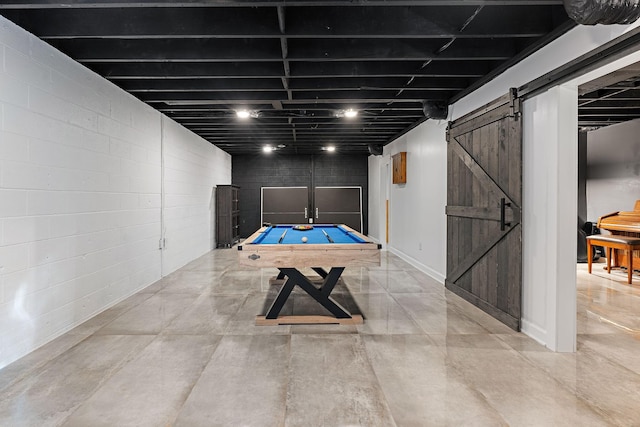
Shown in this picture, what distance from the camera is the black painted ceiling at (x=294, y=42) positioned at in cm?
278

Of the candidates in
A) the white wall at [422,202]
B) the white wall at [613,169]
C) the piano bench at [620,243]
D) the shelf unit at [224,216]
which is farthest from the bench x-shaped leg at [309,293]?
the white wall at [613,169]

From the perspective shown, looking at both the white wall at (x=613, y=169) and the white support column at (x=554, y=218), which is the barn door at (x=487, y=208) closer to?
the white support column at (x=554, y=218)

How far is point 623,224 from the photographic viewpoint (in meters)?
5.66

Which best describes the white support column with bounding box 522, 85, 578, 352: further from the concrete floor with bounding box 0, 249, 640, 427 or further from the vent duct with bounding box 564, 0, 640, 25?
the vent duct with bounding box 564, 0, 640, 25

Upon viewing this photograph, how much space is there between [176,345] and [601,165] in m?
7.77

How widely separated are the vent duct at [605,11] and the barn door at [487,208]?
3.92 feet

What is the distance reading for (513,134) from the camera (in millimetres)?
3297

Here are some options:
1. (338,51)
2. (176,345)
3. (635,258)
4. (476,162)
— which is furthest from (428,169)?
(176,345)

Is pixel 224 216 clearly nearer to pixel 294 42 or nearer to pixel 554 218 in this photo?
pixel 294 42

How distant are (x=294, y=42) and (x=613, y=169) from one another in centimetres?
646

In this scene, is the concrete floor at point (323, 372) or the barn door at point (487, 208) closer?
the concrete floor at point (323, 372)

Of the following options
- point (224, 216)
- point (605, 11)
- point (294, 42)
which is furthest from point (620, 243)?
point (224, 216)

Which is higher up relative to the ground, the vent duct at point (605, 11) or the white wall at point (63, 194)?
the vent duct at point (605, 11)

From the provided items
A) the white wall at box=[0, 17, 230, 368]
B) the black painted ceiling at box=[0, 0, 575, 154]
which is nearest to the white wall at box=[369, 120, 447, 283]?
the black painted ceiling at box=[0, 0, 575, 154]
